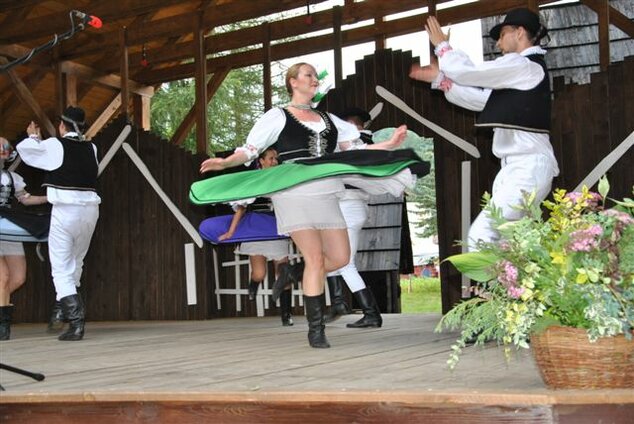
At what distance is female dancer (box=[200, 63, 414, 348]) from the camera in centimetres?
405

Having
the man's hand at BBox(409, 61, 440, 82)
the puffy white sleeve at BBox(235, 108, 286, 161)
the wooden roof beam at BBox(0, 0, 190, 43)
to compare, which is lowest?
the puffy white sleeve at BBox(235, 108, 286, 161)

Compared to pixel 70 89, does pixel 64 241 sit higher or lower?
lower

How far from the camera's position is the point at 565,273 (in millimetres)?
2279

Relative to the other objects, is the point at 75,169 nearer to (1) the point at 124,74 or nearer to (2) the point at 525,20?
(2) the point at 525,20

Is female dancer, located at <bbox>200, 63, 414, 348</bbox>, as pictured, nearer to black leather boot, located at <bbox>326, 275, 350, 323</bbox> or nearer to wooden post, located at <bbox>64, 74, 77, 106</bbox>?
black leather boot, located at <bbox>326, 275, 350, 323</bbox>

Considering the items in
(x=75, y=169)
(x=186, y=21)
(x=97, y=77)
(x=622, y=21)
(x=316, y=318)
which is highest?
(x=186, y=21)

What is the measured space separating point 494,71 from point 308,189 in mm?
1071

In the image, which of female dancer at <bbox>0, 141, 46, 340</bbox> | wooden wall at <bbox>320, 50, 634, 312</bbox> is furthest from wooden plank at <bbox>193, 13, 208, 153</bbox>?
female dancer at <bbox>0, 141, 46, 340</bbox>

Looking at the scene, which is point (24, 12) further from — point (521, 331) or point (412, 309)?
point (521, 331)

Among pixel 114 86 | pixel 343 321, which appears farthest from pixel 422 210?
pixel 343 321

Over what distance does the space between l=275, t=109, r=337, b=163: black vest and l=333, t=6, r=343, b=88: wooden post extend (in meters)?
3.88

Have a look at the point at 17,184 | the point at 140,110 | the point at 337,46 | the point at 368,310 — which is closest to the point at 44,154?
the point at 17,184

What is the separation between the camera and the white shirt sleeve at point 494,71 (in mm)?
3945

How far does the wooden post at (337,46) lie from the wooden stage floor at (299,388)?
434 cm
